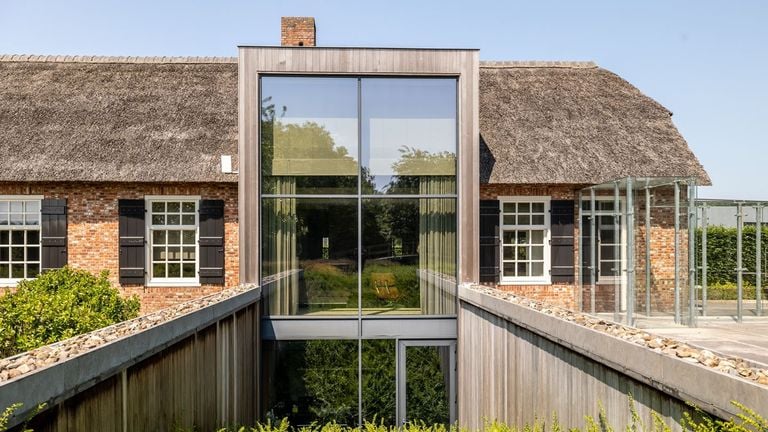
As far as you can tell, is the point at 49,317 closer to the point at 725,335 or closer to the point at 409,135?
the point at 409,135

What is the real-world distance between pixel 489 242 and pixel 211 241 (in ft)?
16.0

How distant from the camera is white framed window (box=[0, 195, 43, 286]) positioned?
9469 mm

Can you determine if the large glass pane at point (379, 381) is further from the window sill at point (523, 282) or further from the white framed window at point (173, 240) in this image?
the white framed window at point (173, 240)

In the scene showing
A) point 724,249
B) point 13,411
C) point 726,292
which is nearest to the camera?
point 13,411

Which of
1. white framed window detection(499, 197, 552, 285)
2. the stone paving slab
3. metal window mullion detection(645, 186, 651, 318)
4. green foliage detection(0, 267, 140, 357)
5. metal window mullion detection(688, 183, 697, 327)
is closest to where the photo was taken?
green foliage detection(0, 267, 140, 357)

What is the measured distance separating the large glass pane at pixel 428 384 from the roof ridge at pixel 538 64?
749 centimetres

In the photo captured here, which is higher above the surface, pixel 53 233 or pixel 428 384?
pixel 53 233

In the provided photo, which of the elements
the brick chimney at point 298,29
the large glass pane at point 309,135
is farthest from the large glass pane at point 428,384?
the brick chimney at point 298,29

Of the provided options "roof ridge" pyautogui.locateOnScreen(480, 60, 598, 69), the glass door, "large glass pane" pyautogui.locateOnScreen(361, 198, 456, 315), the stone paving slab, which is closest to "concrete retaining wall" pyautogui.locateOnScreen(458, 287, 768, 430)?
the glass door

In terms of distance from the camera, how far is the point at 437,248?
7.33 meters

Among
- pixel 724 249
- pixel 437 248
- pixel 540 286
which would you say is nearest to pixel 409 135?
pixel 437 248

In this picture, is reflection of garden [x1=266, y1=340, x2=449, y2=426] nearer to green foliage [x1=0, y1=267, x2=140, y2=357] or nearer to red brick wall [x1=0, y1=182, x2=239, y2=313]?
green foliage [x1=0, y1=267, x2=140, y2=357]

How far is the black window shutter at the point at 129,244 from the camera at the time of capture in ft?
30.7

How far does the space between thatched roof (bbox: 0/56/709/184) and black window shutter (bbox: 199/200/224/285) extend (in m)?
0.57
